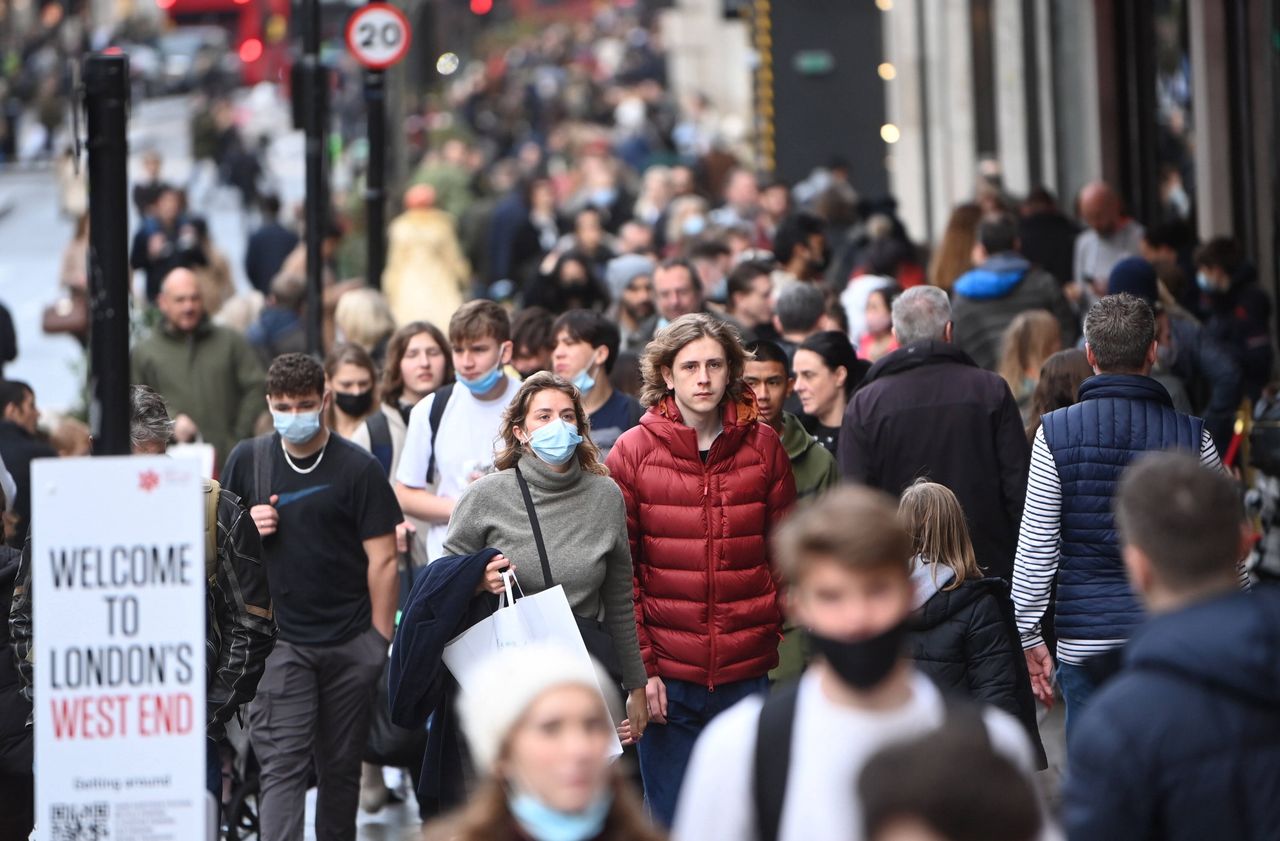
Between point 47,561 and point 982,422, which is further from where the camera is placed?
point 982,422

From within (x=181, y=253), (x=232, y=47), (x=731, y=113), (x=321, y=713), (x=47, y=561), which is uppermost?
(x=232, y=47)

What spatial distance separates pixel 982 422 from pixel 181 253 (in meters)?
10.1

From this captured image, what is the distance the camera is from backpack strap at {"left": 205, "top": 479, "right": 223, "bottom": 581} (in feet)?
22.8

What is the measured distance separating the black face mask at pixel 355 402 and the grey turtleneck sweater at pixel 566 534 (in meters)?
2.73

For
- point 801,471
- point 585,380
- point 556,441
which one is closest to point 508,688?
point 556,441

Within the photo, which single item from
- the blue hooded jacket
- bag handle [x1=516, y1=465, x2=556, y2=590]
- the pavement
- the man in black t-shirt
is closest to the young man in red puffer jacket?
bag handle [x1=516, y1=465, x2=556, y2=590]

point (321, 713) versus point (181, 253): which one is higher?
point (181, 253)

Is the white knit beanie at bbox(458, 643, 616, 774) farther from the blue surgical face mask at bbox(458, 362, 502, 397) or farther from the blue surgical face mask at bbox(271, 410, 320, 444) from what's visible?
the blue surgical face mask at bbox(458, 362, 502, 397)

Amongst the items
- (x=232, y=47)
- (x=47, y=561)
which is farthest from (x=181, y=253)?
(x=232, y=47)

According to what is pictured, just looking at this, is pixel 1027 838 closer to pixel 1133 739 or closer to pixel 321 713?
pixel 1133 739

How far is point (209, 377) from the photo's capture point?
12.2 meters

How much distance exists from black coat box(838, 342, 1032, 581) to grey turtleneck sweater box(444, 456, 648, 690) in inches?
59.9

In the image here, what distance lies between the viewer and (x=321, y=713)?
8258 millimetres

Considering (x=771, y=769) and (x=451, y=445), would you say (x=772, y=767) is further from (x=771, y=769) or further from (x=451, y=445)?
(x=451, y=445)
